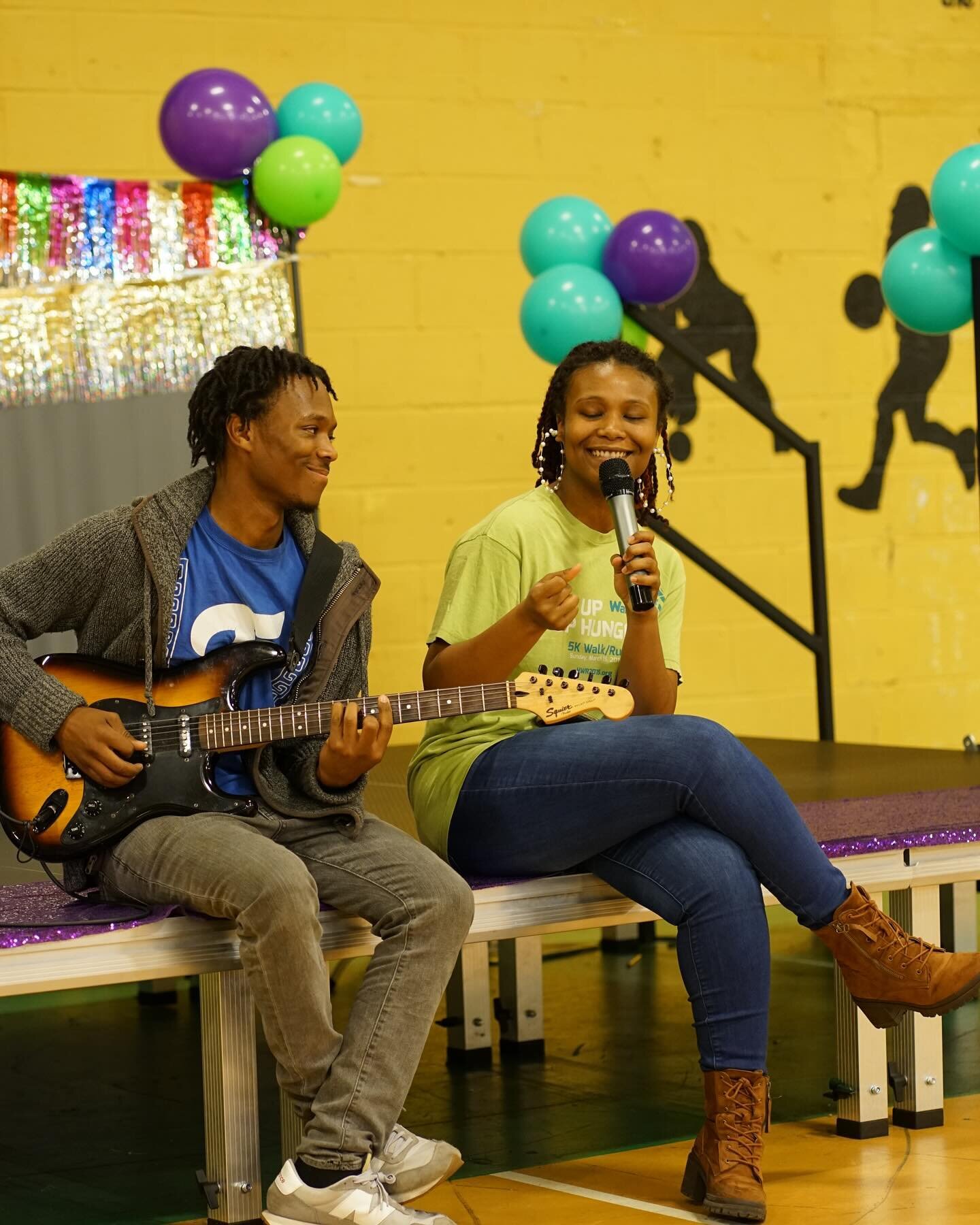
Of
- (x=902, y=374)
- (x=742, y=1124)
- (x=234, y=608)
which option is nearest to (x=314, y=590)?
(x=234, y=608)

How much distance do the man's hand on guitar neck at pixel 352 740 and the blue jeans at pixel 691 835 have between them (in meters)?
0.22

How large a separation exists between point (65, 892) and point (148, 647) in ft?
1.11

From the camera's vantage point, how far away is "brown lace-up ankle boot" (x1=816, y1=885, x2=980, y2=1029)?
229 centimetres

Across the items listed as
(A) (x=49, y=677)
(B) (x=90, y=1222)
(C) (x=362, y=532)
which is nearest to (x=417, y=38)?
(C) (x=362, y=532)

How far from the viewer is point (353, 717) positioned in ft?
7.07

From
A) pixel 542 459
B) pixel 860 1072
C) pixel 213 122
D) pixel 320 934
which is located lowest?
pixel 860 1072

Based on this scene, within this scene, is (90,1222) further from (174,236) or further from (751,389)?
(751,389)

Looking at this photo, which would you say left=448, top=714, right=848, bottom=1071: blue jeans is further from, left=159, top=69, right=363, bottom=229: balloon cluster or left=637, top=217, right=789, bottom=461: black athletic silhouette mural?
left=637, top=217, right=789, bottom=461: black athletic silhouette mural

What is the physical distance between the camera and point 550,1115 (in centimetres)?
280

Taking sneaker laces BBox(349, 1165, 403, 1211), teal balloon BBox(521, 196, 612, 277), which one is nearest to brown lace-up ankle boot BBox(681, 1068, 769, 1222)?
sneaker laces BBox(349, 1165, 403, 1211)

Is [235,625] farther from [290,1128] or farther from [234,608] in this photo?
[290,1128]

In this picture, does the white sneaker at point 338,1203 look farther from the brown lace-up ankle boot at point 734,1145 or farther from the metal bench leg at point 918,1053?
the metal bench leg at point 918,1053

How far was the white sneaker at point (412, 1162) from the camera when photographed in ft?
6.85

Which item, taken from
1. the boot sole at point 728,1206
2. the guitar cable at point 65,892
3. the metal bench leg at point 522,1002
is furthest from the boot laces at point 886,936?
the metal bench leg at point 522,1002
